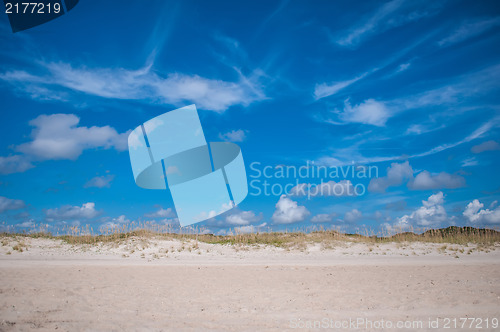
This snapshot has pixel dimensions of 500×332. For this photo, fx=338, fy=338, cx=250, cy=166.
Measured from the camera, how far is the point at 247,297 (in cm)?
1042

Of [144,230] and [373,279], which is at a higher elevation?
[144,230]

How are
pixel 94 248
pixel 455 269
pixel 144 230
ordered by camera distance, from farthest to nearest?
pixel 144 230 < pixel 94 248 < pixel 455 269

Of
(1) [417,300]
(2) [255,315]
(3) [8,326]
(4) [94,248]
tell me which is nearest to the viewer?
(3) [8,326]

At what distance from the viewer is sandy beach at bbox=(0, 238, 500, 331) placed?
7.67 meters

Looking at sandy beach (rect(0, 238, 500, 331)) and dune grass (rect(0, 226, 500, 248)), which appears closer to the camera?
sandy beach (rect(0, 238, 500, 331))

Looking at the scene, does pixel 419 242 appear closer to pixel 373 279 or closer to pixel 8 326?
pixel 373 279

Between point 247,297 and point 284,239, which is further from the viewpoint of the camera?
point 284,239

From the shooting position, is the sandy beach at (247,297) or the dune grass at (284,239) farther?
the dune grass at (284,239)

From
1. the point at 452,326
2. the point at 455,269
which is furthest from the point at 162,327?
the point at 455,269

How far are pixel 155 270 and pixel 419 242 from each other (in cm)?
2147

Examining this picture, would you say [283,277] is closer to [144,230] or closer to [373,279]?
[373,279]

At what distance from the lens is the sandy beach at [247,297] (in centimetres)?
767

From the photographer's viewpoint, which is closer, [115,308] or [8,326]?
[8,326]

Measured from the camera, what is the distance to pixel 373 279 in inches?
529
